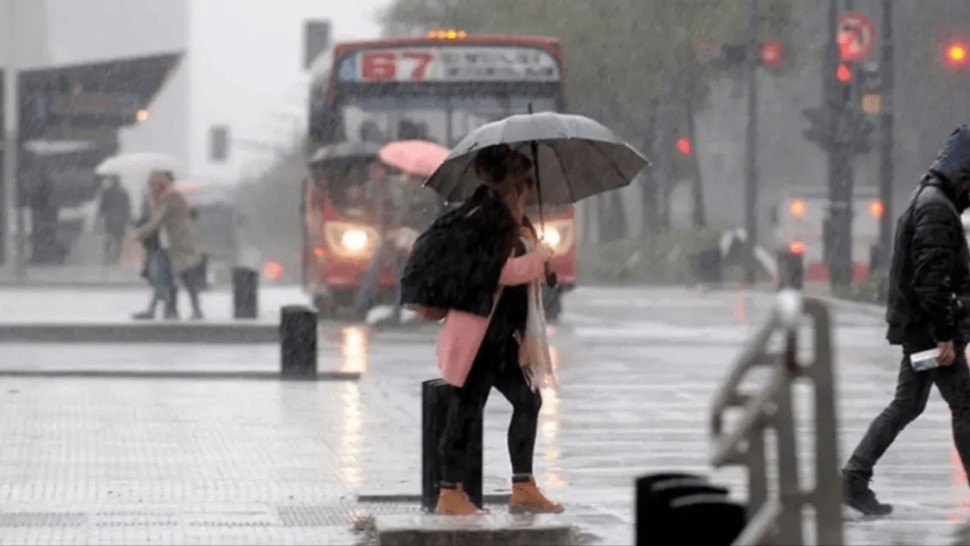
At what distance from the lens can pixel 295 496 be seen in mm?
12461

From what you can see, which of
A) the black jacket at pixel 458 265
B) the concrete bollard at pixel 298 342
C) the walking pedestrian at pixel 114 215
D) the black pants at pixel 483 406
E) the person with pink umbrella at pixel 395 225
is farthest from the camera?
the walking pedestrian at pixel 114 215

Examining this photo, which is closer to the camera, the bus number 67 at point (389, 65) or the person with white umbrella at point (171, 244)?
the person with white umbrella at point (171, 244)

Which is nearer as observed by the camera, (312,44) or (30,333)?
(30,333)

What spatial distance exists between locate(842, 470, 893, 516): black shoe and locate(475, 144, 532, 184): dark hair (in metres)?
2.08

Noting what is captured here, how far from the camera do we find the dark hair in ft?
37.2

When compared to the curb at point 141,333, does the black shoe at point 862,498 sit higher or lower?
higher

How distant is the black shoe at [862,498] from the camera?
1167 centimetres

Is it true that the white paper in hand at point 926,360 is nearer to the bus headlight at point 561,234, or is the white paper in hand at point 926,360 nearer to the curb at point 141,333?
the curb at point 141,333

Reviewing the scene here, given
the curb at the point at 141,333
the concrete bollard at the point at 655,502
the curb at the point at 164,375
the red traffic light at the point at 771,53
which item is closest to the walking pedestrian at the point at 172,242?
the curb at the point at 141,333

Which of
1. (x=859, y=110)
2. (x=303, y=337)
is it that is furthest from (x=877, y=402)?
(x=859, y=110)

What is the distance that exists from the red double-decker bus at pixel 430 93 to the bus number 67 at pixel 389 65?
0.01 metres

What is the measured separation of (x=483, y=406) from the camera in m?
11.2

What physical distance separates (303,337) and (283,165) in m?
110

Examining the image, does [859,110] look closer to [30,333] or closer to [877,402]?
[30,333]
